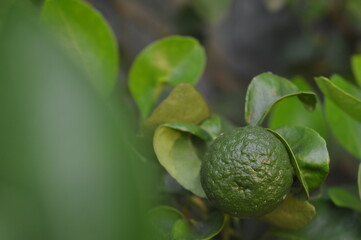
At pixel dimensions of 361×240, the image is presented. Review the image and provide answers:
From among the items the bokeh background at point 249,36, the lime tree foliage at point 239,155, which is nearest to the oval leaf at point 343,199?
the lime tree foliage at point 239,155

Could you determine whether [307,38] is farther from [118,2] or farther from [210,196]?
[210,196]

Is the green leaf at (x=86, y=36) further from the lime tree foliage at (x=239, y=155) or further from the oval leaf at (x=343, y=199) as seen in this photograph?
the oval leaf at (x=343, y=199)

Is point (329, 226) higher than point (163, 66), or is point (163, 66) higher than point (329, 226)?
point (163, 66)

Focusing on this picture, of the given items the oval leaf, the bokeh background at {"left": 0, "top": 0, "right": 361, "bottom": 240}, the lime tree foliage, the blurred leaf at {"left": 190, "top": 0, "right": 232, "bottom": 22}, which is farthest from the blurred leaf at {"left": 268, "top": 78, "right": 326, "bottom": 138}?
the blurred leaf at {"left": 190, "top": 0, "right": 232, "bottom": 22}

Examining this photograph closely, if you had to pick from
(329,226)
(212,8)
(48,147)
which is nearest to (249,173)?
(329,226)

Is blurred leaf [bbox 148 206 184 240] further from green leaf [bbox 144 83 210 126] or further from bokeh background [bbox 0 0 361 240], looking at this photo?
bokeh background [bbox 0 0 361 240]

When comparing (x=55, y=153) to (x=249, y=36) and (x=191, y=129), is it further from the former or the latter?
(x=249, y=36)
